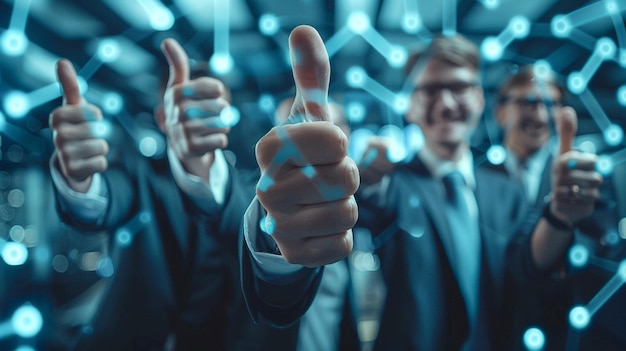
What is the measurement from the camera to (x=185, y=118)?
3.42ft

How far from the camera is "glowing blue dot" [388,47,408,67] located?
3.71ft

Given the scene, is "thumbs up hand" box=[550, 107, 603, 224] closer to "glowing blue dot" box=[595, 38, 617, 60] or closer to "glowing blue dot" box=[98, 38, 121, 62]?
"glowing blue dot" box=[595, 38, 617, 60]

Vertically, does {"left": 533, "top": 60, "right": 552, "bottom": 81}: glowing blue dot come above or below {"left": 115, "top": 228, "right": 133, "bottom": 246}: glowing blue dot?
above

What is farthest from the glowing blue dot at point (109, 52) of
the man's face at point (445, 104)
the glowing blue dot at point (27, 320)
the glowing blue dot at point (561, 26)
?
the glowing blue dot at point (561, 26)

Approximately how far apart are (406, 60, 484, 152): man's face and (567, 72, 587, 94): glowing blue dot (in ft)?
0.80

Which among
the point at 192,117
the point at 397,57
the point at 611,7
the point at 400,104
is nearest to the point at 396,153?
the point at 400,104

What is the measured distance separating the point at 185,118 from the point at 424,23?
0.57m

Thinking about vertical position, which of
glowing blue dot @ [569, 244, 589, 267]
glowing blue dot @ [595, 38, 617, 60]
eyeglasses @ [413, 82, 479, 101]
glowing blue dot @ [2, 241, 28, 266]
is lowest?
glowing blue dot @ [569, 244, 589, 267]

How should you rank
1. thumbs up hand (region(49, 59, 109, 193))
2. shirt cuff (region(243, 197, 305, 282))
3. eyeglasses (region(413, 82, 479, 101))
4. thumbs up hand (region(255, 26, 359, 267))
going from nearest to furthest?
1. thumbs up hand (region(255, 26, 359, 267))
2. shirt cuff (region(243, 197, 305, 282))
3. thumbs up hand (region(49, 59, 109, 193))
4. eyeglasses (region(413, 82, 479, 101))

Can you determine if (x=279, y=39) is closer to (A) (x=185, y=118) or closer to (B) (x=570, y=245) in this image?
(A) (x=185, y=118)

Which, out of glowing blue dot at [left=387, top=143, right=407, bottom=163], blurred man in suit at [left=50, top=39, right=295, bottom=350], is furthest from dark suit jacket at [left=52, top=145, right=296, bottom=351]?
glowing blue dot at [left=387, top=143, right=407, bottom=163]

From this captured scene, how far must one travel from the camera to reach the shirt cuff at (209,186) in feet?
3.44

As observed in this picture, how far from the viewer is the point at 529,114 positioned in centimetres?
120

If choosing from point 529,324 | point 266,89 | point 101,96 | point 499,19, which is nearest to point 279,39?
point 266,89
